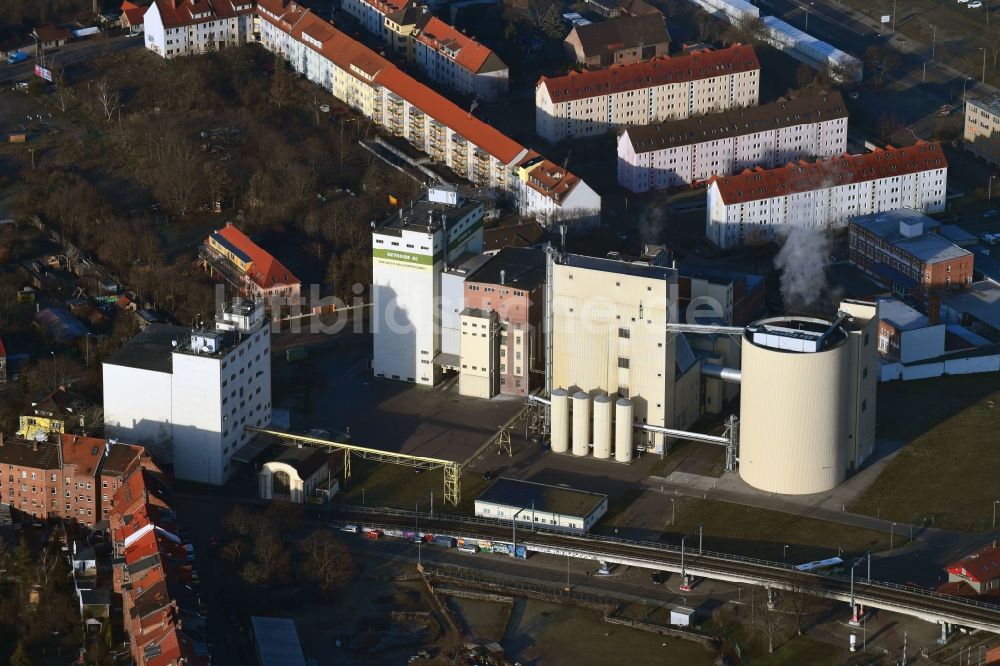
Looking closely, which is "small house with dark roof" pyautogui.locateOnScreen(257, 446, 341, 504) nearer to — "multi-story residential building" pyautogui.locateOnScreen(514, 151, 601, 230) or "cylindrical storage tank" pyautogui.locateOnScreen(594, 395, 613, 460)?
"cylindrical storage tank" pyautogui.locateOnScreen(594, 395, 613, 460)

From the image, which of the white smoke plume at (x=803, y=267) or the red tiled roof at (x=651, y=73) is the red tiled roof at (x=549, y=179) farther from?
the white smoke plume at (x=803, y=267)

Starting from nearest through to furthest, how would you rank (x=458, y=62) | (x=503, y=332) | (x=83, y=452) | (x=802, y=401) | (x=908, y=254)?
(x=83, y=452)
(x=802, y=401)
(x=503, y=332)
(x=908, y=254)
(x=458, y=62)

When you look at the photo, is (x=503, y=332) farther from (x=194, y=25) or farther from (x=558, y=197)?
(x=194, y=25)

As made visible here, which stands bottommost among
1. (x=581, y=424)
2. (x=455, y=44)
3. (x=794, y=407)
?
(x=581, y=424)

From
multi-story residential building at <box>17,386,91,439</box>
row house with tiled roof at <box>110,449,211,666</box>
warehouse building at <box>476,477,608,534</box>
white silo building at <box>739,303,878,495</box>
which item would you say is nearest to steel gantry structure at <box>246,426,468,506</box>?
warehouse building at <box>476,477,608,534</box>

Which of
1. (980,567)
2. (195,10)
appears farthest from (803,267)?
(195,10)

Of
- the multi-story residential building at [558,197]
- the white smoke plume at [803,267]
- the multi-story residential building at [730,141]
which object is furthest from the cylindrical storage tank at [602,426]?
the multi-story residential building at [730,141]

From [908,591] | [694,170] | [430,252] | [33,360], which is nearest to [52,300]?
[33,360]
